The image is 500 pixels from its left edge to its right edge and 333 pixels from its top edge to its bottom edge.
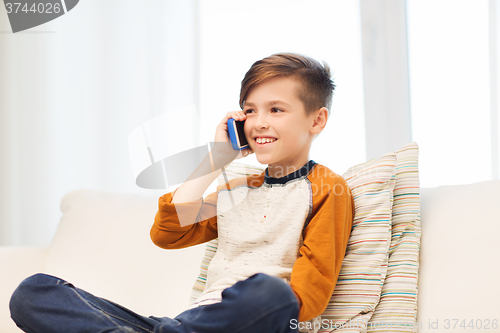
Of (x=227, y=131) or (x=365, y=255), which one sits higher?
(x=227, y=131)

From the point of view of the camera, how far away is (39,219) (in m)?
2.07

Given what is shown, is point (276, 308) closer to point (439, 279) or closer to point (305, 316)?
point (305, 316)

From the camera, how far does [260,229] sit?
0.91 meters

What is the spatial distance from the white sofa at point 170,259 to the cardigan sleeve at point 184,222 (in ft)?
0.70

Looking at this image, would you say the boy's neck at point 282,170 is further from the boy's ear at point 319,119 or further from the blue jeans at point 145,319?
the blue jeans at point 145,319

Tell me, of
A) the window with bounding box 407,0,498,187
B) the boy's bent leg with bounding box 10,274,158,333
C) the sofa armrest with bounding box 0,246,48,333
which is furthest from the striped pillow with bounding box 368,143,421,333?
the sofa armrest with bounding box 0,246,48,333

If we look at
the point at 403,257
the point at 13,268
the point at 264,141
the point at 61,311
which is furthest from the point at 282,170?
the point at 13,268

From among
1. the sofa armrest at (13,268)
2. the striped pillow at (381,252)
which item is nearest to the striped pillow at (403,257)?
the striped pillow at (381,252)

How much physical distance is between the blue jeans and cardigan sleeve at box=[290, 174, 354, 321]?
0.34 feet

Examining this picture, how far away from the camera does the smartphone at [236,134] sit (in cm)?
98

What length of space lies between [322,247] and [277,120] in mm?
299

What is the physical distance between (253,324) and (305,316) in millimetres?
140

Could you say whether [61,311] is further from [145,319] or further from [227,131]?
[227,131]

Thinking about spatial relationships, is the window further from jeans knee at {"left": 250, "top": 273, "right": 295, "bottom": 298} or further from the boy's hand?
jeans knee at {"left": 250, "top": 273, "right": 295, "bottom": 298}
